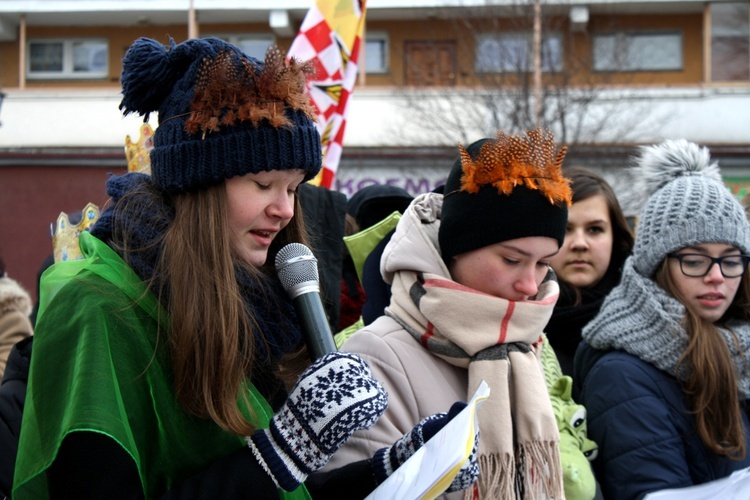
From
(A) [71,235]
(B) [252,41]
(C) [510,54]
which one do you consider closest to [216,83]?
(A) [71,235]

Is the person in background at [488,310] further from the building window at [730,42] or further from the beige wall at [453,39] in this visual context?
the building window at [730,42]

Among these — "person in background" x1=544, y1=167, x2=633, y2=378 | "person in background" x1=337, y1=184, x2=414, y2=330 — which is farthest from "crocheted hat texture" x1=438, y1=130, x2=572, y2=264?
"person in background" x1=544, y1=167, x2=633, y2=378

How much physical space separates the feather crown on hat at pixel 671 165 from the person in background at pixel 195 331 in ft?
5.88

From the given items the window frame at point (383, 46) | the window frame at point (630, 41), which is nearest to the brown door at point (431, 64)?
the window frame at point (383, 46)

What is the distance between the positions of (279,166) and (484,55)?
14693 millimetres

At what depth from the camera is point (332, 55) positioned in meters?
4.95

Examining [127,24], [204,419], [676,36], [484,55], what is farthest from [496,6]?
[204,419]

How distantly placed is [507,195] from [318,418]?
0.96 metres

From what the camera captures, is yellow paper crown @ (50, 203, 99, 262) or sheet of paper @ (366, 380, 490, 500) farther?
yellow paper crown @ (50, 203, 99, 262)

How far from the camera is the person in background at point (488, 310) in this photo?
2379 mm

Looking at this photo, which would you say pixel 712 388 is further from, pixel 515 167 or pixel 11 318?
pixel 11 318

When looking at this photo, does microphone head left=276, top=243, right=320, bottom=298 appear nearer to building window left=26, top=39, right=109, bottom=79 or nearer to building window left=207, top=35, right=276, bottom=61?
building window left=207, top=35, right=276, bottom=61

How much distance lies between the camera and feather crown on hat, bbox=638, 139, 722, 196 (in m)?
3.49

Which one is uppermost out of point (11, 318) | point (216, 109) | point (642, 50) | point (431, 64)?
point (642, 50)
